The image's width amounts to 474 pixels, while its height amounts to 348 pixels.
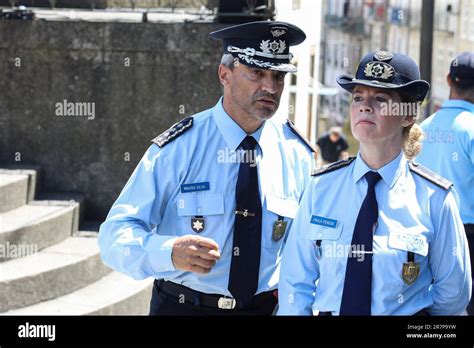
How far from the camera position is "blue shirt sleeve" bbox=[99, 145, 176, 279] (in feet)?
13.9

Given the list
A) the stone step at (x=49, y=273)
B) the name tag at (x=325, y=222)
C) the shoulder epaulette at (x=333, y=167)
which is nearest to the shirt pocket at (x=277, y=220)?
the shoulder epaulette at (x=333, y=167)

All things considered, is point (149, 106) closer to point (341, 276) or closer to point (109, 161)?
point (109, 161)

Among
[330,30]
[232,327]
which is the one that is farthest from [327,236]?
[330,30]

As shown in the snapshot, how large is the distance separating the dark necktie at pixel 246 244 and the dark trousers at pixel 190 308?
48mm

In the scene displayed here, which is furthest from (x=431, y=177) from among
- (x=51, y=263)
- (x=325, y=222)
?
(x=51, y=263)

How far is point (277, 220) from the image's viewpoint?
4555 millimetres

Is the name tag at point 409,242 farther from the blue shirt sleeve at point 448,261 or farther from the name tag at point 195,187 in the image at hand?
the name tag at point 195,187

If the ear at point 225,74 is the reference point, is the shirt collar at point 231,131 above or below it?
below

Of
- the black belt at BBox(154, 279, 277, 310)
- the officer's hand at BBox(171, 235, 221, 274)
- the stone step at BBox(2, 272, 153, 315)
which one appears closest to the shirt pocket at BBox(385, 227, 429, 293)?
the officer's hand at BBox(171, 235, 221, 274)

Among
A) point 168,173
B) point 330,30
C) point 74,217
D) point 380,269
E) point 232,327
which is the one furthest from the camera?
point 330,30

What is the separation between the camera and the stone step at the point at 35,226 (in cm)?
707

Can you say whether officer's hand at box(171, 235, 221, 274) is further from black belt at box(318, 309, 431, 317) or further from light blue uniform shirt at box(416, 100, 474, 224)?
light blue uniform shirt at box(416, 100, 474, 224)

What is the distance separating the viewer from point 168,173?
4508 millimetres

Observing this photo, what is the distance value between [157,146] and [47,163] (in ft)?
11.9
